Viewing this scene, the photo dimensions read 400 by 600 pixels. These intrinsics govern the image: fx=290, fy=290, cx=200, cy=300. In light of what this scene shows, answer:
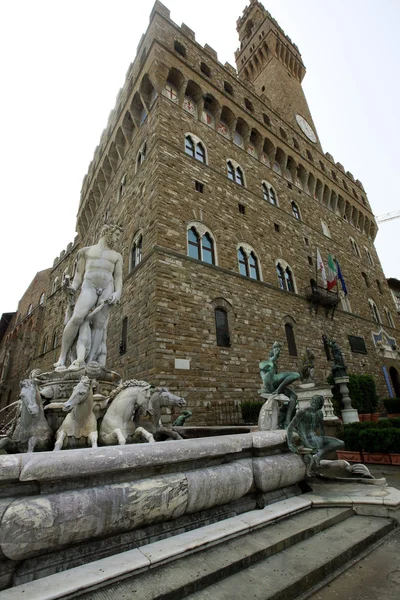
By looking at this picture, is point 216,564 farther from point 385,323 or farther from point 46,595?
point 385,323

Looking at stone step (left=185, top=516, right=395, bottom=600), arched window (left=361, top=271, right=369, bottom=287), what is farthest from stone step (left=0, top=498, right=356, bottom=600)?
arched window (left=361, top=271, right=369, bottom=287)

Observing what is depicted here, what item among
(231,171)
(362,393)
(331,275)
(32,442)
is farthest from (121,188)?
(362,393)

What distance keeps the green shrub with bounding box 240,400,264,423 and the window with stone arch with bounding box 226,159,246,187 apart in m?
10.2

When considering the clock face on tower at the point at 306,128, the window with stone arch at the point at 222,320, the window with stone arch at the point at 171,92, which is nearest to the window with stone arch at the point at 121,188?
the window with stone arch at the point at 171,92

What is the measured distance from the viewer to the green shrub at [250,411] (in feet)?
28.5

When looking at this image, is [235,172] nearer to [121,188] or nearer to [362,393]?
→ [121,188]

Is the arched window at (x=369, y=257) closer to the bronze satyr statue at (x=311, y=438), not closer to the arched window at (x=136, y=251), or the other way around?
the arched window at (x=136, y=251)

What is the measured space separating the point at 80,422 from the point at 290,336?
35.2 ft

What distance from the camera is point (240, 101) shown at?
15.7 metres

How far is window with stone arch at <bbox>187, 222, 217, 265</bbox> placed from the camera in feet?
34.9

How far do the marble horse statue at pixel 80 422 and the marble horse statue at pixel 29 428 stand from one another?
24 cm

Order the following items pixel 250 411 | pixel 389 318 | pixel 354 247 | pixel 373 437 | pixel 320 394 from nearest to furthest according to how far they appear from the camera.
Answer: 1. pixel 373 437
2. pixel 320 394
3. pixel 250 411
4. pixel 389 318
5. pixel 354 247

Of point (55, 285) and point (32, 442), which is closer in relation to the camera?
point (32, 442)

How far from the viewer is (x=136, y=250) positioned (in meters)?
11.3
